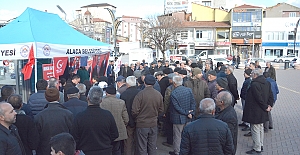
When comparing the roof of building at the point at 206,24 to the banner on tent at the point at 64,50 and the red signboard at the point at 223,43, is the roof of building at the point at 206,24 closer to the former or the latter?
the red signboard at the point at 223,43

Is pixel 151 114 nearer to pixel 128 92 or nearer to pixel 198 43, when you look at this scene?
pixel 128 92

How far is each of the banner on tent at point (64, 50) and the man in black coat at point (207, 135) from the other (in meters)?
4.99

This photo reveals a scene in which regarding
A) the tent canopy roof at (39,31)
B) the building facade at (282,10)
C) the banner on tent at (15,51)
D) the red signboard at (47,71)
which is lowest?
the red signboard at (47,71)

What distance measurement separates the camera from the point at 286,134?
7.95 metres

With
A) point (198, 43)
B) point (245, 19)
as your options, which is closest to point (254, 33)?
point (245, 19)

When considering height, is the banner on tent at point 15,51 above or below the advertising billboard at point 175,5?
below

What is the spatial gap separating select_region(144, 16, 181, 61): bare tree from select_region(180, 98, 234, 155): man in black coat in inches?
1436

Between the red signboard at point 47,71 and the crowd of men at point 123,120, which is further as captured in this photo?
the red signboard at point 47,71

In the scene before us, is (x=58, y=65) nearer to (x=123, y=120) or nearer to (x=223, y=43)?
(x=123, y=120)

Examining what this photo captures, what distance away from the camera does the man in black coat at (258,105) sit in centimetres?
616

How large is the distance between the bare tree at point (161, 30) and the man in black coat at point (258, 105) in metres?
33.7

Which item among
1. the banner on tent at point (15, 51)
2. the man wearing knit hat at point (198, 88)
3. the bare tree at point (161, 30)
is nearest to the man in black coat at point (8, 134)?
the banner on tent at point (15, 51)

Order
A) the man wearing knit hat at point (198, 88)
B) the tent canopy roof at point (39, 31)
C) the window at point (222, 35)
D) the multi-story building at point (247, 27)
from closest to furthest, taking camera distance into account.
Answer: the man wearing knit hat at point (198, 88) < the tent canopy roof at point (39, 31) < the multi-story building at point (247, 27) < the window at point (222, 35)

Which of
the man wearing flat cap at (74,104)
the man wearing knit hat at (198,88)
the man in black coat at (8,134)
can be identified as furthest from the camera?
the man wearing knit hat at (198,88)
